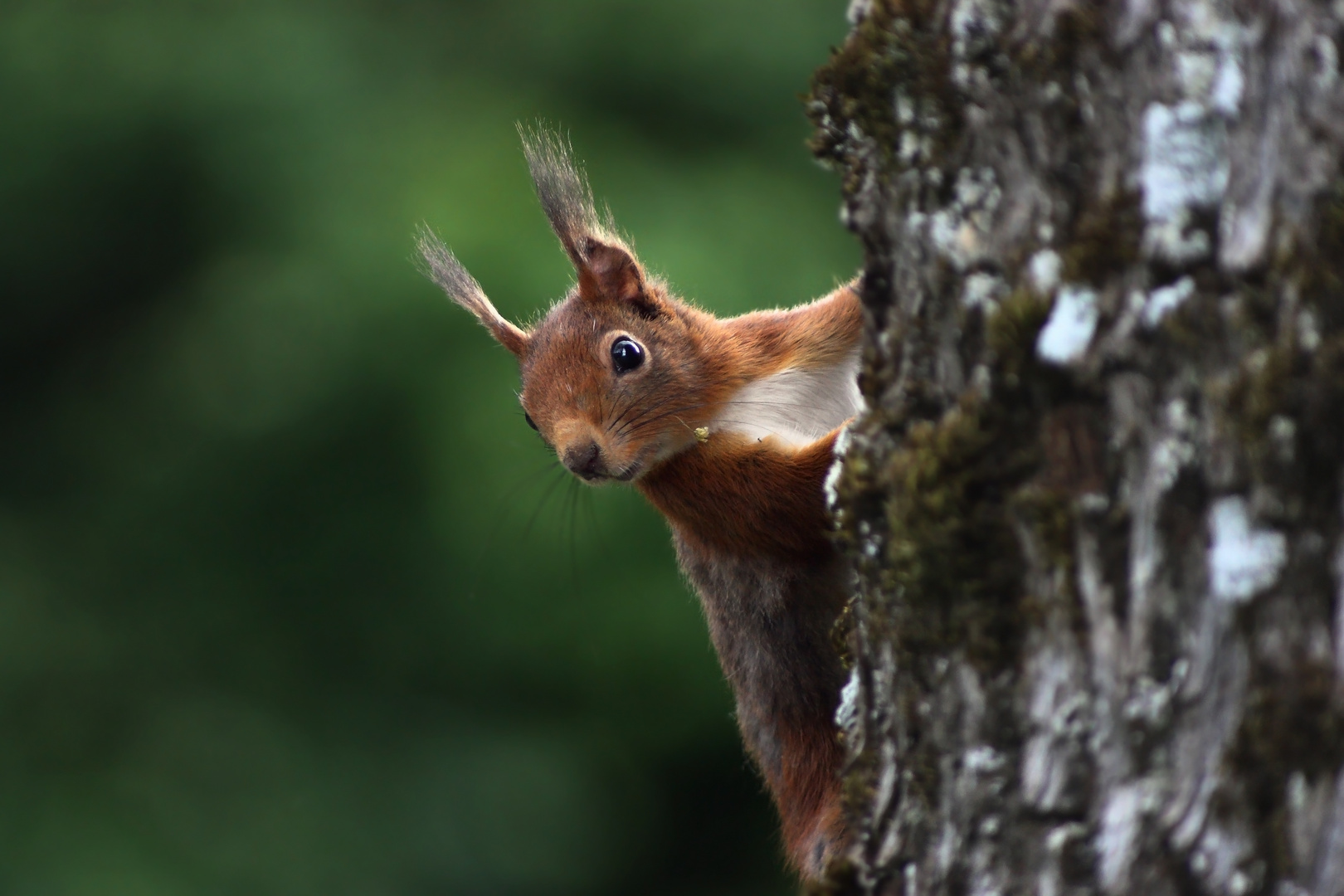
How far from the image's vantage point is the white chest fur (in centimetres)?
233

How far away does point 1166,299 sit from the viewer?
965 millimetres

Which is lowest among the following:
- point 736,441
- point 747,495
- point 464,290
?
point 747,495

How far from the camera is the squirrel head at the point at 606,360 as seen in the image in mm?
2242

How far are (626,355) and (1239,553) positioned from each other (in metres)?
1.47

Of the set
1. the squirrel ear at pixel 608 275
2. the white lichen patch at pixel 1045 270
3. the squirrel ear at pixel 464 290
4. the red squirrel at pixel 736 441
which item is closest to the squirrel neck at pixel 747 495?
the red squirrel at pixel 736 441

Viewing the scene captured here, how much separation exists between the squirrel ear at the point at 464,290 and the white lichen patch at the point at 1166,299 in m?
1.68

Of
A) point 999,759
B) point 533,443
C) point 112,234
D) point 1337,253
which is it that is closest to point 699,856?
point 533,443

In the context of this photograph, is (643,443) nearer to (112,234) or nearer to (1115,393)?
(1115,393)

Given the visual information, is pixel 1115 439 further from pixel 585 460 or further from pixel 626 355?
pixel 626 355

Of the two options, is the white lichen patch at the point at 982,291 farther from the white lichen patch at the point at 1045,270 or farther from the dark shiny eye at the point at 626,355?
the dark shiny eye at the point at 626,355

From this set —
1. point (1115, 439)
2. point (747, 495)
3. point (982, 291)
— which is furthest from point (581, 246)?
point (1115, 439)

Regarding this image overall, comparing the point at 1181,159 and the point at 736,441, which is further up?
the point at 736,441

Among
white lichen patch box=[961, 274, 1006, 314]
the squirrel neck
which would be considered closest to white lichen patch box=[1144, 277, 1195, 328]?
white lichen patch box=[961, 274, 1006, 314]

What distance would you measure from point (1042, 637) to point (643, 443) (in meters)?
1.28
